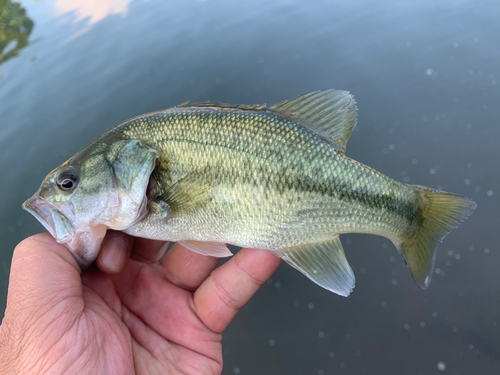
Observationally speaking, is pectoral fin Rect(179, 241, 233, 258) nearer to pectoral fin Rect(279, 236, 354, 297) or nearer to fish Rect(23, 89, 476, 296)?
fish Rect(23, 89, 476, 296)

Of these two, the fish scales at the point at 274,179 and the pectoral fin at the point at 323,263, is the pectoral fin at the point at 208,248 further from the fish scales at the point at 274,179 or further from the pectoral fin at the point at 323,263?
the pectoral fin at the point at 323,263

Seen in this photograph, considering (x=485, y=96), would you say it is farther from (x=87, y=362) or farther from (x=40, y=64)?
(x=40, y=64)

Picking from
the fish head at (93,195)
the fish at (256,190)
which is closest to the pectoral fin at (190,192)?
the fish at (256,190)

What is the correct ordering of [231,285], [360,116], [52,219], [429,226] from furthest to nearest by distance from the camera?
1. [360,116]
2. [231,285]
3. [429,226]
4. [52,219]

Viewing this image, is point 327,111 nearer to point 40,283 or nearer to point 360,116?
point 40,283

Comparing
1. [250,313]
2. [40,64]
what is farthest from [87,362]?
[40,64]

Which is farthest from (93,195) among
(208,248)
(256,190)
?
(256,190)
